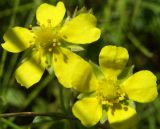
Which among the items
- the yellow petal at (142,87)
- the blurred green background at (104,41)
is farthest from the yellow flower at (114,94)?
the blurred green background at (104,41)

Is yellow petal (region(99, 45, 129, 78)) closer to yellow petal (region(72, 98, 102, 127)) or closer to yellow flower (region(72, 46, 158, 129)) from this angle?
yellow flower (region(72, 46, 158, 129))

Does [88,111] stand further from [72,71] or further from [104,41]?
[104,41]

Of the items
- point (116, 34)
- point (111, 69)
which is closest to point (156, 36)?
point (116, 34)

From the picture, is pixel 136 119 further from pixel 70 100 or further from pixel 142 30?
pixel 142 30

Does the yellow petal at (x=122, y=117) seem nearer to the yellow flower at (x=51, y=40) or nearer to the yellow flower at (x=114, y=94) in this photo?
the yellow flower at (x=114, y=94)

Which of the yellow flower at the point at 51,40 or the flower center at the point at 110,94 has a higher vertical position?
the yellow flower at the point at 51,40

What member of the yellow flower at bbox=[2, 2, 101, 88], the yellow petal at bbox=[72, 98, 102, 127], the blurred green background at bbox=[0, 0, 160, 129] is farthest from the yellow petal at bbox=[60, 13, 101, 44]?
the blurred green background at bbox=[0, 0, 160, 129]
